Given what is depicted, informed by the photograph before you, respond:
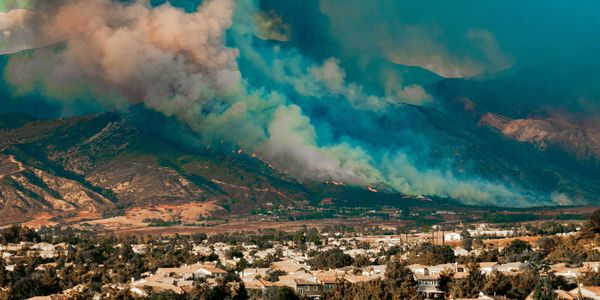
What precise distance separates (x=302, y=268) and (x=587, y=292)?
108 feet

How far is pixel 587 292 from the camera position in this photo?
79.4m

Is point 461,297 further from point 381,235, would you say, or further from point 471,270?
point 381,235

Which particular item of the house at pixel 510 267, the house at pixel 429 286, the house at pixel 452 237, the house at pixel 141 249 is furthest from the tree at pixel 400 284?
the house at pixel 452 237

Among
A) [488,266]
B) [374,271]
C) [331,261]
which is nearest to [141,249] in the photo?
[331,261]

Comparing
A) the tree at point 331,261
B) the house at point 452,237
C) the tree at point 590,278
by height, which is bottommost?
the tree at point 590,278

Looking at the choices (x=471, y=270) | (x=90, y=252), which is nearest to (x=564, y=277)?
(x=471, y=270)

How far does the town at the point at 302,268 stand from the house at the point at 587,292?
0.15 meters

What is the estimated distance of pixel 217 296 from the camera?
7731cm

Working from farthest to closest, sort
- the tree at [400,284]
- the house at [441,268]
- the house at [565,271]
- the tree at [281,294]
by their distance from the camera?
the house at [441,268] < the house at [565,271] < the tree at [281,294] < the tree at [400,284]

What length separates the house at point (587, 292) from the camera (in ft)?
254

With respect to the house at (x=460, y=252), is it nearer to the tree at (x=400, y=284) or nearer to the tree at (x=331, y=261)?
the tree at (x=331, y=261)

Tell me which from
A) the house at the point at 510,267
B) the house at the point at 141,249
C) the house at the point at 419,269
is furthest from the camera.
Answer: the house at the point at 141,249

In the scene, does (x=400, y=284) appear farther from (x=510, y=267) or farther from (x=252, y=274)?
(x=510, y=267)

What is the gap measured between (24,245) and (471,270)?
5375 cm
